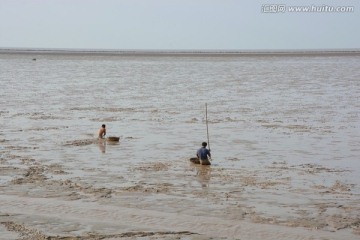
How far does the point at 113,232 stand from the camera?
11.2m

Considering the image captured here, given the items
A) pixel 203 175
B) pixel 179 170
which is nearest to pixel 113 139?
pixel 179 170

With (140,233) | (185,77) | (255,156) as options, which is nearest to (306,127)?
(255,156)

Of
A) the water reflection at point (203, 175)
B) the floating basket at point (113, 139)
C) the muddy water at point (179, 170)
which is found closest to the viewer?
the muddy water at point (179, 170)

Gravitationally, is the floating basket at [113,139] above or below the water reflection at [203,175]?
above

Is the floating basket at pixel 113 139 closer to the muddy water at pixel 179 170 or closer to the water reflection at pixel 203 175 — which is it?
the muddy water at pixel 179 170

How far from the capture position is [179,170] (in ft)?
55.7

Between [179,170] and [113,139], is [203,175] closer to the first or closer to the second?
[179,170]

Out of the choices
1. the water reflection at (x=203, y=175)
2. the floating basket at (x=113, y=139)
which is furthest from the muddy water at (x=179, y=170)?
the floating basket at (x=113, y=139)

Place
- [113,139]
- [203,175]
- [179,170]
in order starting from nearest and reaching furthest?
[203,175]
[179,170]
[113,139]

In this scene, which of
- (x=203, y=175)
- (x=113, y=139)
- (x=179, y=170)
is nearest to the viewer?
(x=203, y=175)

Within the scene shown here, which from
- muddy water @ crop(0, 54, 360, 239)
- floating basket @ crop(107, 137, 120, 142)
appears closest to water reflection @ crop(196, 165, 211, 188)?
muddy water @ crop(0, 54, 360, 239)

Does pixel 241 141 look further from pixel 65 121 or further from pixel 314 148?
pixel 65 121

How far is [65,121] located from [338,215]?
56.4ft

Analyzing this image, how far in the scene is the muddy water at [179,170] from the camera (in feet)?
38.6
